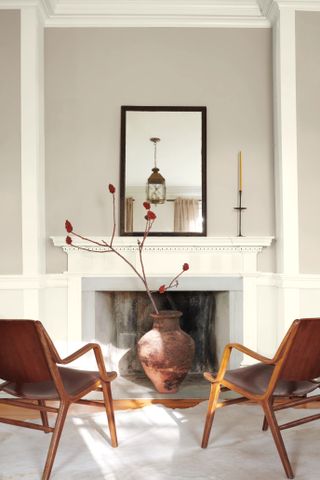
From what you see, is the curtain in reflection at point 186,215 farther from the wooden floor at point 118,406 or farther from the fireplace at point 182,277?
the wooden floor at point 118,406

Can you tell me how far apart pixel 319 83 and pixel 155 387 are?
8.44 ft

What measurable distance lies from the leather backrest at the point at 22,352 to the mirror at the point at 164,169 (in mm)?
1544

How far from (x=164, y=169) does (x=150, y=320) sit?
4.17 feet

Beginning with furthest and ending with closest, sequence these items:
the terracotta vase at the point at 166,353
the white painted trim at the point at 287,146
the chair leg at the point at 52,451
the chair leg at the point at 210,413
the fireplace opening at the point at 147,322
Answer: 1. the fireplace opening at the point at 147,322
2. the white painted trim at the point at 287,146
3. the terracotta vase at the point at 166,353
4. the chair leg at the point at 210,413
5. the chair leg at the point at 52,451

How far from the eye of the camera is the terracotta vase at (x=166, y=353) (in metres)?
3.22

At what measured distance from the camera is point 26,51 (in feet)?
11.0

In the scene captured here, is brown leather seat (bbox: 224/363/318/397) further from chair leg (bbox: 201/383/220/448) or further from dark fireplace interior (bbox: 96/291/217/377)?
dark fireplace interior (bbox: 96/291/217/377)

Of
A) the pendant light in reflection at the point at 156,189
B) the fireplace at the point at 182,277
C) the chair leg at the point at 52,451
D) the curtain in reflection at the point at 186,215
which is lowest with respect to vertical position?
the chair leg at the point at 52,451

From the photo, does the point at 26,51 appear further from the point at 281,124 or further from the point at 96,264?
the point at 281,124

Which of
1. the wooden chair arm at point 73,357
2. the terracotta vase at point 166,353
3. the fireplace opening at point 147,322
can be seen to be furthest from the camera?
the fireplace opening at point 147,322

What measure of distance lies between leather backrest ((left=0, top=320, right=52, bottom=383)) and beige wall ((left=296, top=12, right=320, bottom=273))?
2039 millimetres

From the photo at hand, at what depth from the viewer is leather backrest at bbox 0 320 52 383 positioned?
2043mm

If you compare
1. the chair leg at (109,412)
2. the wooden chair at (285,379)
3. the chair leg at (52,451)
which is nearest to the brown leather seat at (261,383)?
the wooden chair at (285,379)

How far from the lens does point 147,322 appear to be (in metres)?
3.84
